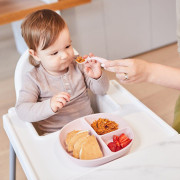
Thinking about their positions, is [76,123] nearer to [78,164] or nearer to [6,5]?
[78,164]

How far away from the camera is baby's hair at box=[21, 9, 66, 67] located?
108cm

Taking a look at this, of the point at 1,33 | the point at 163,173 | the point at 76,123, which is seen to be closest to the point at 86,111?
the point at 76,123

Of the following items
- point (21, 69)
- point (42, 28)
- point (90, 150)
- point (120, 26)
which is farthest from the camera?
point (120, 26)

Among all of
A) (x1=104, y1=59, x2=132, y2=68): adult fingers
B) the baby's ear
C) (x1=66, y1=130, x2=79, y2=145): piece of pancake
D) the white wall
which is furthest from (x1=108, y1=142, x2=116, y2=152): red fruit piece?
the white wall

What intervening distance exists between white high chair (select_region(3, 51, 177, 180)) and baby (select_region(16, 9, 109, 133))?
51 mm

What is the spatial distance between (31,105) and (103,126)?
11.3 inches

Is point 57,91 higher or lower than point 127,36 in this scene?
higher

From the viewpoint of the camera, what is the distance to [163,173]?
0.62 meters

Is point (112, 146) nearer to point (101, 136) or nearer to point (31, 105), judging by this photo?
point (101, 136)

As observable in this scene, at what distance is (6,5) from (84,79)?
1.21 meters

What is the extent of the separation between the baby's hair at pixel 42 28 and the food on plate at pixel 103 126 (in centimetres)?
33

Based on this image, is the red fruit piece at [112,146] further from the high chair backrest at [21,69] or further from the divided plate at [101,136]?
the high chair backrest at [21,69]

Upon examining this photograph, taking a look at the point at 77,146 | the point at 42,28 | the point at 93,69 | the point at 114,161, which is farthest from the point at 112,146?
the point at 42,28

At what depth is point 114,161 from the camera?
68cm
